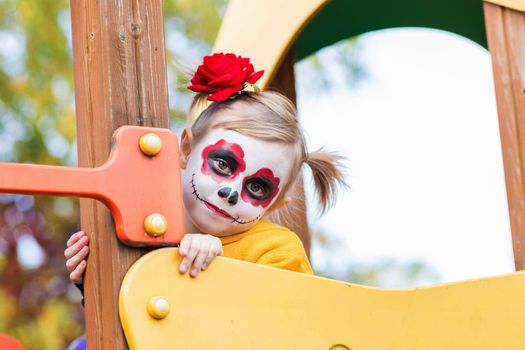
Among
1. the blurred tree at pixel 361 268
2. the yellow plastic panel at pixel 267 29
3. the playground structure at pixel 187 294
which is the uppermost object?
the yellow plastic panel at pixel 267 29

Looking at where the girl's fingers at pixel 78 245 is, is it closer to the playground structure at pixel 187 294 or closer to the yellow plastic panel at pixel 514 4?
the playground structure at pixel 187 294

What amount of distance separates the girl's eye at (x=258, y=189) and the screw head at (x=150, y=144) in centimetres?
37

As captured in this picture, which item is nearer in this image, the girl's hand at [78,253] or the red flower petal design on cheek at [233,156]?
the girl's hand at [78,253]

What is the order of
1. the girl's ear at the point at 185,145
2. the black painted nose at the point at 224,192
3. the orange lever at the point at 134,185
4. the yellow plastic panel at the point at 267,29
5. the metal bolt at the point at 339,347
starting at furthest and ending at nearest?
the yellow plastic panel at the point at 267,29 → the girl's ear at the point at 185,145 → the black painted nose at the point at 224,192 → the metal bolt at the point at 339,347 → the orange lever at the point at 134,185

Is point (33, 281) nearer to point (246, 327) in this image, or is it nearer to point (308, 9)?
point (308, 9)

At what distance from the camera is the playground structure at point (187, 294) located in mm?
1313

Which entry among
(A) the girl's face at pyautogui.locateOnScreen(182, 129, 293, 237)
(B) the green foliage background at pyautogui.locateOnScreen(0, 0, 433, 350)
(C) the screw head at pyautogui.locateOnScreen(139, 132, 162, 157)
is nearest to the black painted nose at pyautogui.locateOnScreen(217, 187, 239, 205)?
(A) the girl's face at pyautogui.locateOnScreen(182, 129, 293, 237)

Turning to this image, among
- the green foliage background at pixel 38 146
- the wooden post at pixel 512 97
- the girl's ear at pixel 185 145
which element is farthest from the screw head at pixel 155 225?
the green foliage background at pixel 38 146

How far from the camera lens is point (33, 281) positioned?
6629 mm

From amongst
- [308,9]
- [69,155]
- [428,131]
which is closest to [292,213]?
[308,9]

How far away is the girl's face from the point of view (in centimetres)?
168

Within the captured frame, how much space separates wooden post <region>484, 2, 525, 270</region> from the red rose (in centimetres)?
59

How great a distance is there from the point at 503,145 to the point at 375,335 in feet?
2.15

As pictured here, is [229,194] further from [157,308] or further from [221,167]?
[157,308]
